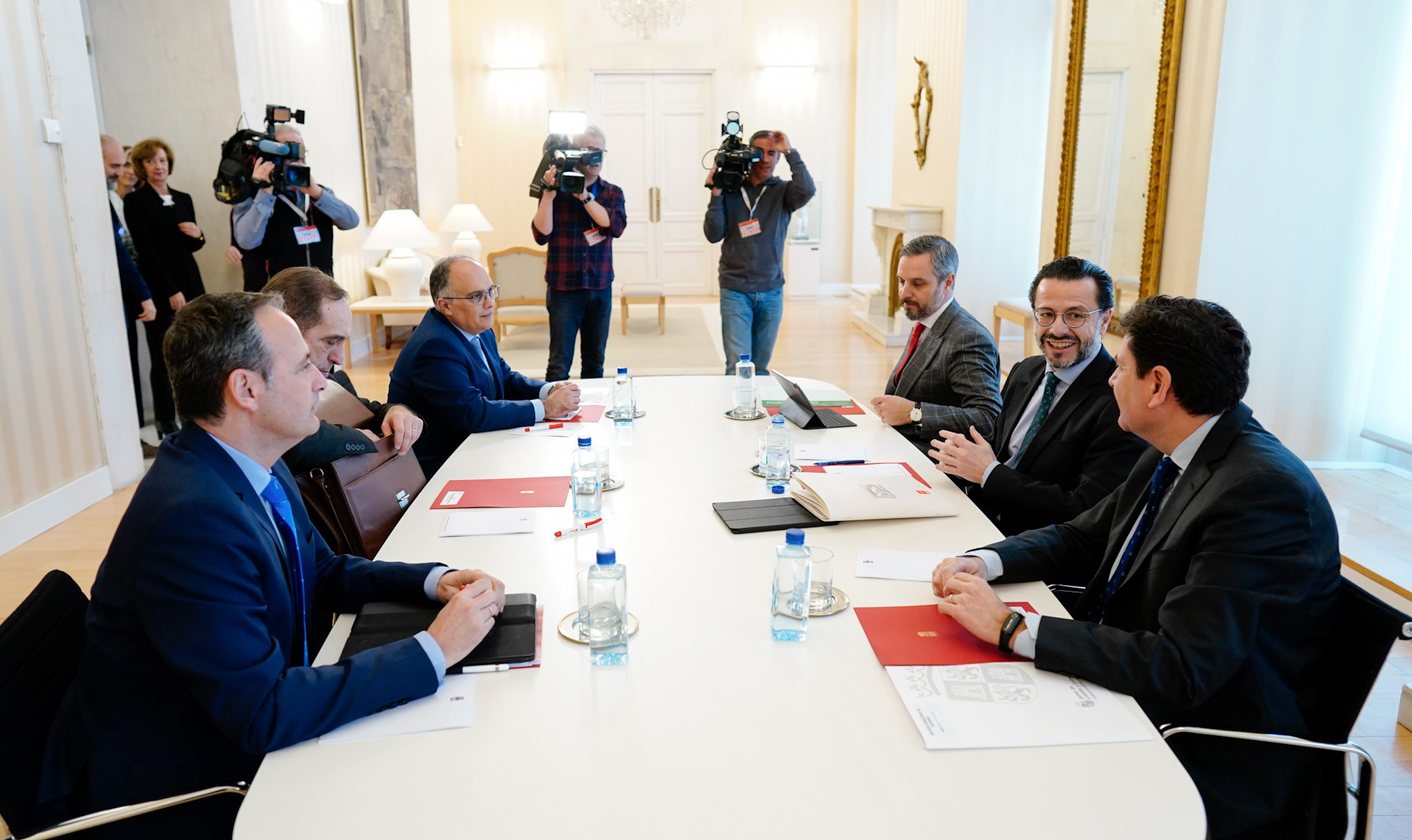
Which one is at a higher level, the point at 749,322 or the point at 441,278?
the point at 441,278

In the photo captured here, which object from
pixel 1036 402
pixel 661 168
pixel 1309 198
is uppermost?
pixel 661 168

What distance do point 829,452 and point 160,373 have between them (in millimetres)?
4249

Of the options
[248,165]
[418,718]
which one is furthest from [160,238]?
[418,718]

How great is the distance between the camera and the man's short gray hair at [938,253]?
328 cm

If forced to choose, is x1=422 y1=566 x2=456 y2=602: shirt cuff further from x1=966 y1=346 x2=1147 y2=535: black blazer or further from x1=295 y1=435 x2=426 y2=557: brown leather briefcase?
x1=966 y1=346 x2=1147 y2=535: black blazer

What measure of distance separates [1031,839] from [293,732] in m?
0.95

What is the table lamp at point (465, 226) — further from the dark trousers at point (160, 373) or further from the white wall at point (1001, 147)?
the white wall at point (1001, 147)

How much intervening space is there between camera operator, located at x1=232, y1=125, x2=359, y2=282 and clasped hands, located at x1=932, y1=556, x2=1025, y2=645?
4.37 meters

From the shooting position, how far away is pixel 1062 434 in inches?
95.5

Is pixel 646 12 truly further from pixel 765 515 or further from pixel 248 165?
pixel 765 515

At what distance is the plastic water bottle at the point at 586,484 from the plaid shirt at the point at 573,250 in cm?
306

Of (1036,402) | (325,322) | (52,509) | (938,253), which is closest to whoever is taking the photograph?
(325,322)

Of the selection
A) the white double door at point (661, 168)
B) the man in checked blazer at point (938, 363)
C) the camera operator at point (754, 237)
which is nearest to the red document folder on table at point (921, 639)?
the man in checked blazer at point (938, 363)

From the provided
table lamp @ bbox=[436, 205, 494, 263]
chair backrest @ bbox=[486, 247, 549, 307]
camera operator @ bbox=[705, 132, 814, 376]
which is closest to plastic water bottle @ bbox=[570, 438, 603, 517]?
camera operator @ bbox=[705, 132, 814, 376]
